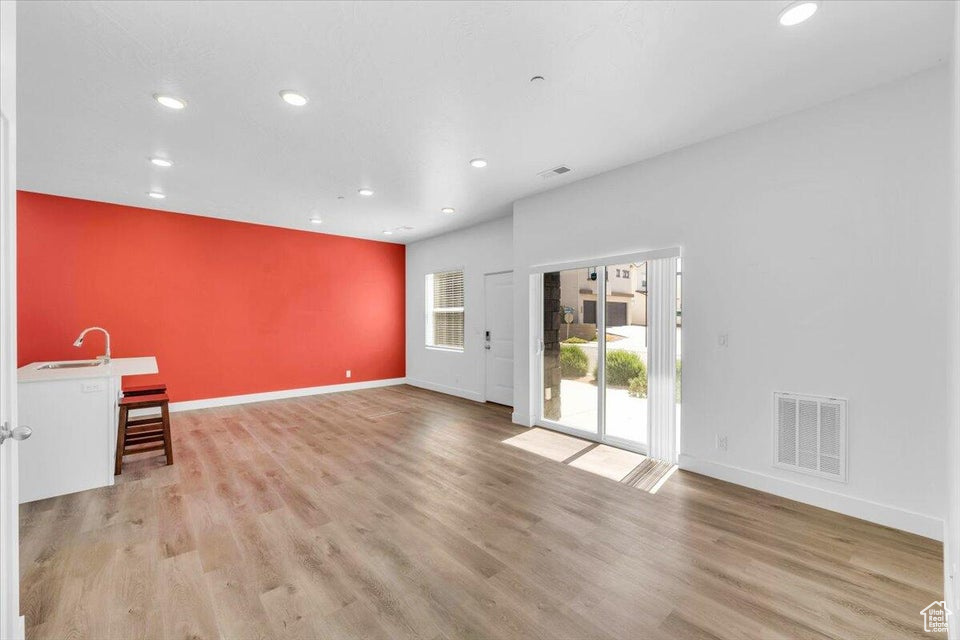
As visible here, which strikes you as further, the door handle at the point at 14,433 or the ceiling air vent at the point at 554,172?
the ceiling air vent at the point at 554,172

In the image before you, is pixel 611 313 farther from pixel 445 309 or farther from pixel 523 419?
pixel 445 309

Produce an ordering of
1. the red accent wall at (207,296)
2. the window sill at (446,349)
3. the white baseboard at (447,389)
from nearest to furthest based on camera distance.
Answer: the red accent wall at (207,296)
the white baseboard at (447,389)
the window sill at (446,349)

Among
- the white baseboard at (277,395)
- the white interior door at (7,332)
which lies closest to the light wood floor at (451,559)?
the white interior door at (7,332)

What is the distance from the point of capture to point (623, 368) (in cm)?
414

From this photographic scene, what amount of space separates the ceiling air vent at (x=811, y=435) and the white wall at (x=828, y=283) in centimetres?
6

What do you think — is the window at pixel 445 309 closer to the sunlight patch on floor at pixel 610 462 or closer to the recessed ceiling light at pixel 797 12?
the sunlight patch on floor at pixel 610 462

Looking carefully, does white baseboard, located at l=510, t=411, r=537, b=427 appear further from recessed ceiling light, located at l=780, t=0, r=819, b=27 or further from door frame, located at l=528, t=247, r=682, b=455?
recessed ceiling light, located at l=780, t=0, r=819, b=27

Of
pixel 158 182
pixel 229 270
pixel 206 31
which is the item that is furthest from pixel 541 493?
pixel 229 270

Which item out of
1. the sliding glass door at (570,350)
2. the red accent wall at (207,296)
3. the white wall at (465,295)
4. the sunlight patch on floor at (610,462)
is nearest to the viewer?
the sunlight patch on floor at (610,462)

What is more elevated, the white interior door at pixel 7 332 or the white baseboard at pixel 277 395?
the white interior door at pixel 7 332

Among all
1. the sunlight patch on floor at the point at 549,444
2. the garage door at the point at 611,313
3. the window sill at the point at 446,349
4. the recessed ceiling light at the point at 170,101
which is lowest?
the sunlight patch on floor at the point at 549,444

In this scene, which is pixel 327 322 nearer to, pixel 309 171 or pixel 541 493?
pixel 309 171

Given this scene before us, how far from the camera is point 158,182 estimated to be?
437 centimetres

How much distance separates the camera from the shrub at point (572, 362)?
4.57 meters
